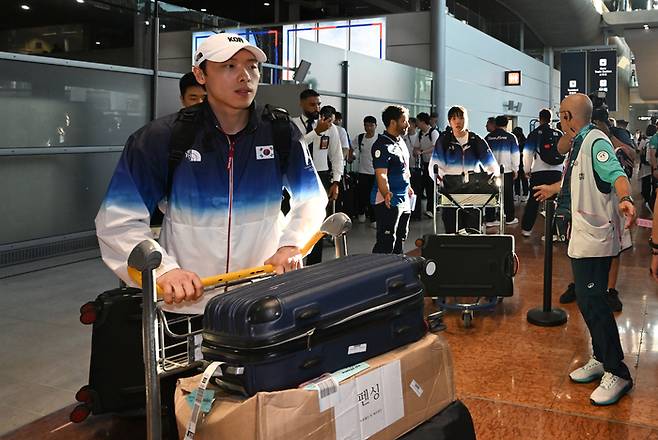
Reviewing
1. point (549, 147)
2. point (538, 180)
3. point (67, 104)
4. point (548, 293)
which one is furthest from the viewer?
point (538, 180)

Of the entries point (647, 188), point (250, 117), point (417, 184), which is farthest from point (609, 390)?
point (647, 188)

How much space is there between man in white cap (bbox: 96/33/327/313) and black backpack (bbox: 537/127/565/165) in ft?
22.7

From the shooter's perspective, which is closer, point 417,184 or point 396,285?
point 396,285

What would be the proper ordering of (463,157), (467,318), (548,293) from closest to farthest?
(467,318) < (548,293) < (463,157)

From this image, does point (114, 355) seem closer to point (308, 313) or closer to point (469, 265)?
point (308, 313)

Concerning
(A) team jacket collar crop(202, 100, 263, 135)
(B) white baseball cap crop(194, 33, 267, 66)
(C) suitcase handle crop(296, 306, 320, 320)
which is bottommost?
(C) suitcase handle crop(296, 306, 320, 320)

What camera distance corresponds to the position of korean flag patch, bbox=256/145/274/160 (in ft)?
7.00

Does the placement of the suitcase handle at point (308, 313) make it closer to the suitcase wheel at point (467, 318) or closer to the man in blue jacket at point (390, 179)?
the suitcase wheel at point (467, 318)

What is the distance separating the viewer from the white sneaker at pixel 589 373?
3.79 m

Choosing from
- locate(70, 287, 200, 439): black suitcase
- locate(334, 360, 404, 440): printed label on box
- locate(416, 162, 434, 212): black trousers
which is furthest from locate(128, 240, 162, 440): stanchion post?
locate(416, 162, 434, 212): black trousers

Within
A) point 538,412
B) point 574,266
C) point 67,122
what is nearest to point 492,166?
point 574,266

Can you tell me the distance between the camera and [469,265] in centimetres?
514

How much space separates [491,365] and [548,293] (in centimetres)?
124

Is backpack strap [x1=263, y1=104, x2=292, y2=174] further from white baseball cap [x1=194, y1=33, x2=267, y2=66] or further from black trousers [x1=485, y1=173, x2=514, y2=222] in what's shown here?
black trousers [x1=485, y1=173, x2=514, y2=222]
